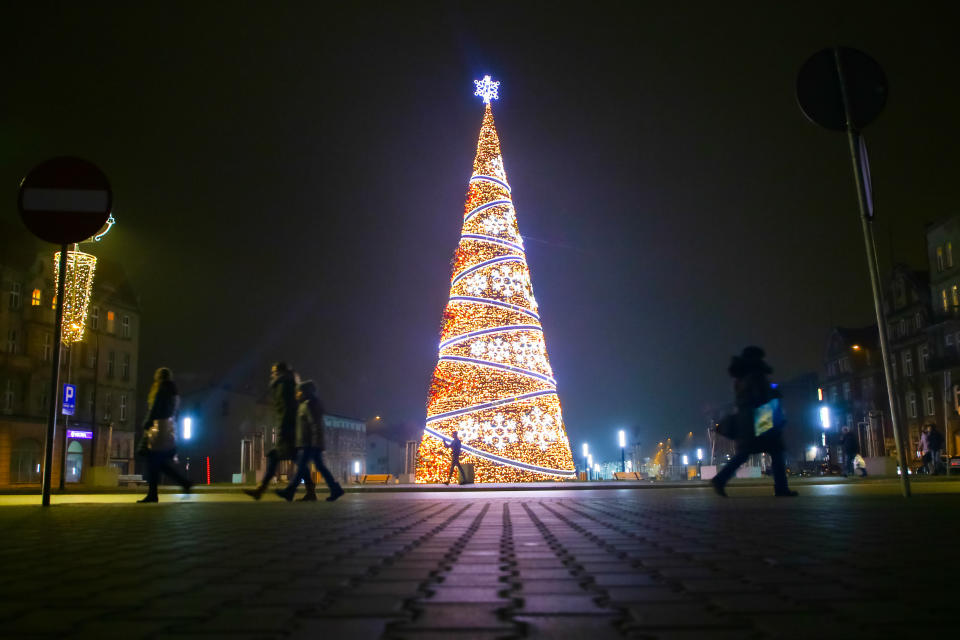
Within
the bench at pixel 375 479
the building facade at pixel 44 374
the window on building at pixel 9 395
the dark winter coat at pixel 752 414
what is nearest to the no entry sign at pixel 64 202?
the dark winter coat at pixel 752 414

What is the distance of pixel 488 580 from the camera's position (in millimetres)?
4129

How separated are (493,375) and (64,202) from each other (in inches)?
825

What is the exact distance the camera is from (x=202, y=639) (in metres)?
2.74

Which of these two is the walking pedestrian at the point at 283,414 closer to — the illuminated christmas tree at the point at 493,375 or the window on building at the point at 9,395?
the illuminated christmas tree at the point at 493,375

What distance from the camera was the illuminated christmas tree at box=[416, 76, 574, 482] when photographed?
3091 cm

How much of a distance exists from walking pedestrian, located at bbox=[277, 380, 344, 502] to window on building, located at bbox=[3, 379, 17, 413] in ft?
136

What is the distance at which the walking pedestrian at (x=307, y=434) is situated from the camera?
14688mm

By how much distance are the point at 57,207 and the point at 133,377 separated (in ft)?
190

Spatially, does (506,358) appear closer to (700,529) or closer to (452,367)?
(452,367)

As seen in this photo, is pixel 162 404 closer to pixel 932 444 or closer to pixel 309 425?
pixel 309 425

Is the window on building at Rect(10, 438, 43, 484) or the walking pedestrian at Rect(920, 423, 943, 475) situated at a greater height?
the window on building at Rect(10, 438, 43, 484)

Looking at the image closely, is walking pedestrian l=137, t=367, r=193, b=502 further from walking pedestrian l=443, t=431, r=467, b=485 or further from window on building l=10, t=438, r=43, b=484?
window on building l=10, t=438, r=43, b=484

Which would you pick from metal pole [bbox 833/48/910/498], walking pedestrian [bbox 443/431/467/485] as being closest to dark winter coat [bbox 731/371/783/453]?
metal pole [bbox 833/48/910/498]

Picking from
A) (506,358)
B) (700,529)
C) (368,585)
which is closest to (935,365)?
(506,358)
